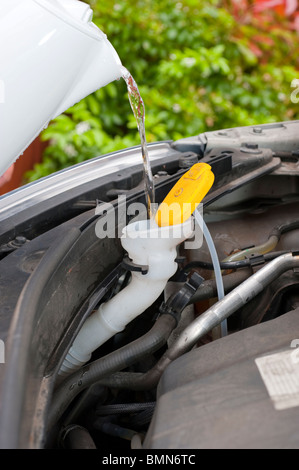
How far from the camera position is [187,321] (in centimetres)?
106

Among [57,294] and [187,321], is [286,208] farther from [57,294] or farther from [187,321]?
[57,294]

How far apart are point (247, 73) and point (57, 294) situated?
9.98ft

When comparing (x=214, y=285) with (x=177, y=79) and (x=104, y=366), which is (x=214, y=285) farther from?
(x=177, y=79)

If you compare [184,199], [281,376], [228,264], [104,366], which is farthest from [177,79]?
[281,376]

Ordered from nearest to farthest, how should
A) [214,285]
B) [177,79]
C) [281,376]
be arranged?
[281,376] < [214,285] < [177,79]

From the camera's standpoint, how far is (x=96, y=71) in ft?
2.87

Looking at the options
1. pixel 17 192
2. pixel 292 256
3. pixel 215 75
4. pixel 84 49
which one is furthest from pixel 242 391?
pixel 215 75

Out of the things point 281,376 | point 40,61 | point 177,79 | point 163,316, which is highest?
point 177,79

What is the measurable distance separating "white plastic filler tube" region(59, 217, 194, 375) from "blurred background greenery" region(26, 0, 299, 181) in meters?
1.75

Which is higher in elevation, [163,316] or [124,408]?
[163,316]

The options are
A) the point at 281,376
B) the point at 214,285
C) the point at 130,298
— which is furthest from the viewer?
the point at 214,285

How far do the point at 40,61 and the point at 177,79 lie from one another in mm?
2256

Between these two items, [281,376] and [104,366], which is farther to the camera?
[104,366]
